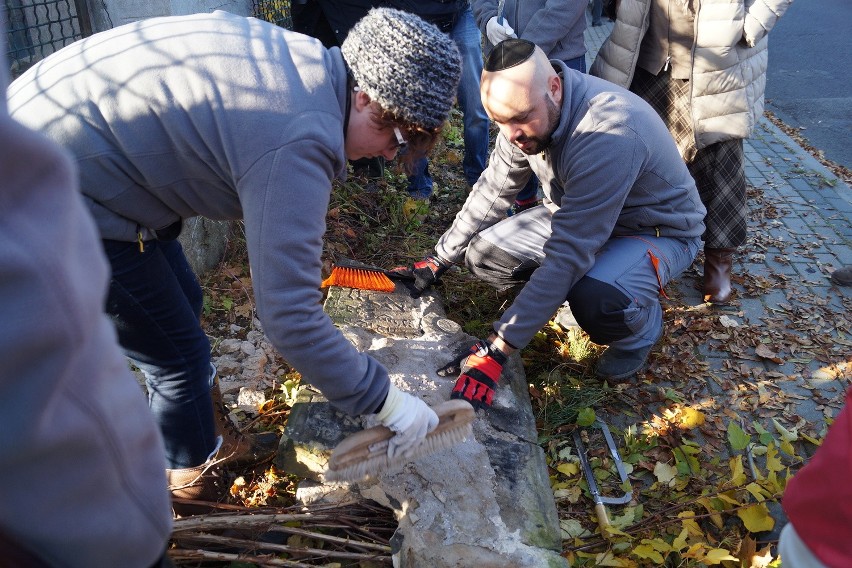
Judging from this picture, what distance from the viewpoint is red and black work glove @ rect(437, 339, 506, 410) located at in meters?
2.47

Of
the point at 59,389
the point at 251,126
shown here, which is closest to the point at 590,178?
the point at 251,126

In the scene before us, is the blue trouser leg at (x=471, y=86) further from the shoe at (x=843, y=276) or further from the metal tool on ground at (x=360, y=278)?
the shoe at (x=843, y=276)

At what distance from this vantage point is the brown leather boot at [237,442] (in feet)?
7.55

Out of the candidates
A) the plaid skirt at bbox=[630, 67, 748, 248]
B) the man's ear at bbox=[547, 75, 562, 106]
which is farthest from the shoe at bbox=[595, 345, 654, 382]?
the man's ear at bbox=[547, 75, 562, 106]

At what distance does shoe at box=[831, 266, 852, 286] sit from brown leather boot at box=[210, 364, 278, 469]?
339 cm

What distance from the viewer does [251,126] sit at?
57.4 inches

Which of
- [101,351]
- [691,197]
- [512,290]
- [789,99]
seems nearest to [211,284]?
[512,290]

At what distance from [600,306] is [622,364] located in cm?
41

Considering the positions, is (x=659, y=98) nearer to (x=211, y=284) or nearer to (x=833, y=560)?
(x=211, y=284)

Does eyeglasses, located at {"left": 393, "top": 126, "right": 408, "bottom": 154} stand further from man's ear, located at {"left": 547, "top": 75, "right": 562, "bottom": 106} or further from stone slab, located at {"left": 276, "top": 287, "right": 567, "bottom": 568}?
man's ear, located at {"left": 547, "top": 75, "right": 562, "bottom": 106}

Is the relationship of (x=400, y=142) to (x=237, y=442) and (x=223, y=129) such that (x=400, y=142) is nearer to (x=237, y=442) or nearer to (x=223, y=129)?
(x=223, y=129)

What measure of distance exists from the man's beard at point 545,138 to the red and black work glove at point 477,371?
0.84m

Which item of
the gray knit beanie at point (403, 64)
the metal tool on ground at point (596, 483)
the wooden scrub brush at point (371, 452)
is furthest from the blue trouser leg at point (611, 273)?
the gray knit beanie at point (403, 64)

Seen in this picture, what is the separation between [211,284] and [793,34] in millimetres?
10536
